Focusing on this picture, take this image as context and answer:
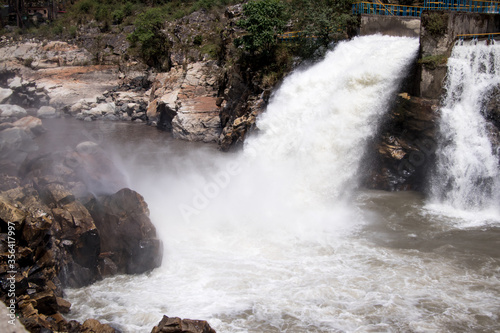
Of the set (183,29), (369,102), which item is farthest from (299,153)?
(183,29)

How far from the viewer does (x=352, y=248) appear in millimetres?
13055

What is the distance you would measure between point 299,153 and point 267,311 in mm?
9269

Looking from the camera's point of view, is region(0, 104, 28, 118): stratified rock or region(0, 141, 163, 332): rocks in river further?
region(0, 104, 28, 118): stratified rock

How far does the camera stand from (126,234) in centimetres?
1214

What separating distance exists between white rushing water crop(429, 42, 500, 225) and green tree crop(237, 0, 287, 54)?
381 inches

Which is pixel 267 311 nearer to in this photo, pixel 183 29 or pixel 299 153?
pixel 299 153

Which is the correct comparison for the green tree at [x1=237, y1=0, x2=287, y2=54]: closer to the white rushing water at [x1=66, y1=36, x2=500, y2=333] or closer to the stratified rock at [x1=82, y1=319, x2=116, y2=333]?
the white rushing water at [x1=66, y1=36, x2=500, y2=333]

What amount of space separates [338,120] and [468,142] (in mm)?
4822

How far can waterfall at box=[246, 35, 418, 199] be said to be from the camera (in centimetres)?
1773

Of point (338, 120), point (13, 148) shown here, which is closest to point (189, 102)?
point (338, 120)

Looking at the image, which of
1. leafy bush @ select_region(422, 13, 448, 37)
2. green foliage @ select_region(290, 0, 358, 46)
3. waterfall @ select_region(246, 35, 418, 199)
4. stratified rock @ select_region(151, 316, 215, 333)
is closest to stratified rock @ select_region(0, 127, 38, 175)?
stratified rock @ select_region(151, 316, 215, 333)

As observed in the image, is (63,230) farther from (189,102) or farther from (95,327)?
(189,102)

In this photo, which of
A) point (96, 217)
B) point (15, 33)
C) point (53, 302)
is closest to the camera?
point (53, 302)

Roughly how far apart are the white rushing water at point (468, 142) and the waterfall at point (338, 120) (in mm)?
2183
